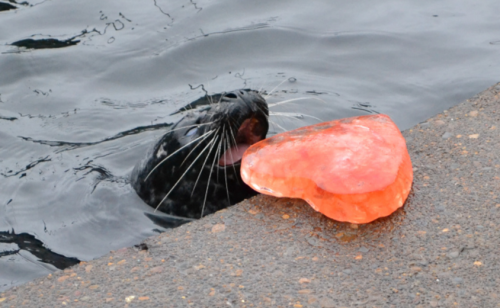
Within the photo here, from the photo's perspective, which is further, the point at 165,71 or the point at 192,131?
the point at 165,71

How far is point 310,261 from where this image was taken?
11.1 feet

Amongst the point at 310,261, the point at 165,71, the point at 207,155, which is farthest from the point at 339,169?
the point at 165,71

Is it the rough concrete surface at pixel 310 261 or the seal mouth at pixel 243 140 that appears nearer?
the rough concrete surface at pixel 310 261

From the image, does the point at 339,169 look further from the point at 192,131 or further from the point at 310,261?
the point at 192,131

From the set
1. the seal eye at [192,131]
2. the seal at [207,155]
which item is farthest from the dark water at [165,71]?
the seal eye at [192,131]

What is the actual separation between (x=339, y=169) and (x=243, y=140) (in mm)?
992

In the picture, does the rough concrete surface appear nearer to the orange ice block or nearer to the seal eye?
the orange ice block

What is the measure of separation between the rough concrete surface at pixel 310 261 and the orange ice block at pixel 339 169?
13cm

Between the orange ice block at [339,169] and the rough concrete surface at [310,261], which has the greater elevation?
the orange ice block at [339,169]

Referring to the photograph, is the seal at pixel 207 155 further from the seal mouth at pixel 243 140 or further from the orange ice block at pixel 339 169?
the orange ice block at pixel 339 169

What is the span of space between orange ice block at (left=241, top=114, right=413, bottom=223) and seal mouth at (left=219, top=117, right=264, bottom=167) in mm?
281

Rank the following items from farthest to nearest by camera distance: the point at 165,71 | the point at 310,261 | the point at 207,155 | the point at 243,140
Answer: the point at 165,71, the point at 243,140, the point at 207,155, the point at 310,261

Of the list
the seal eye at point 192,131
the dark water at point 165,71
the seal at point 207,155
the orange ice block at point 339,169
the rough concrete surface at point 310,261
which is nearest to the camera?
the rough concrete surface at point 310,261

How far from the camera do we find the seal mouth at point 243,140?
427 cm
